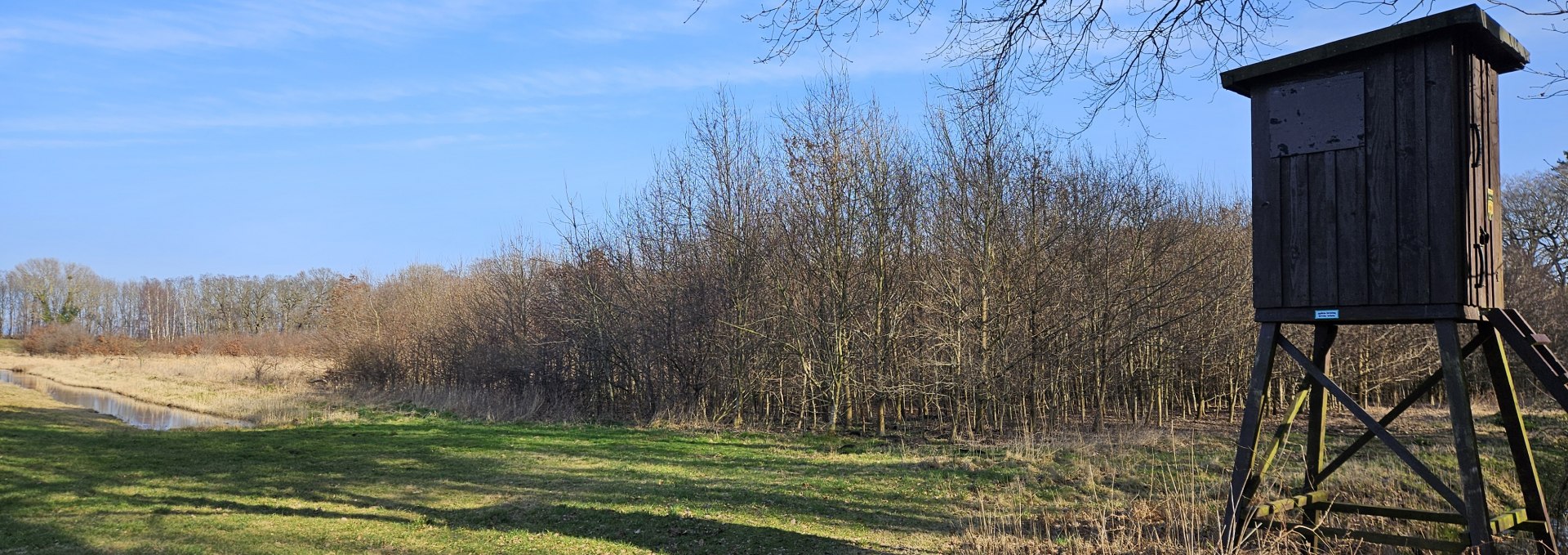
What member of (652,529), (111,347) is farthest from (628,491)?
(111,347)

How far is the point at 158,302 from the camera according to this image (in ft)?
302

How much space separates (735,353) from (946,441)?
223 inches

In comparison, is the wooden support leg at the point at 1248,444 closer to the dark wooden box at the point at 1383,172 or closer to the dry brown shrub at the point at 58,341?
the dark wooden box at the point at 1383,172

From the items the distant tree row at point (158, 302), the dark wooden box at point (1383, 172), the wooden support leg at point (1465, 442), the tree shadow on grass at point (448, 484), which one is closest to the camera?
the wooden support leg at point (1465, 442)

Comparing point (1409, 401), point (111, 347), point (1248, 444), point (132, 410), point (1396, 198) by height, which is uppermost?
point (1396, 198)

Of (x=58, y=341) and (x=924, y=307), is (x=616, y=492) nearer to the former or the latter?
(x=924, y=307)

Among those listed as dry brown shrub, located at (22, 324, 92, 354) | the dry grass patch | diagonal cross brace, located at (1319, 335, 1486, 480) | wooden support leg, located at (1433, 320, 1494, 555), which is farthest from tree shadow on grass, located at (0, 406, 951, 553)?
dry brown shrub, located at (22, 324, 92, 354)

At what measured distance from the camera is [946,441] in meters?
15.9

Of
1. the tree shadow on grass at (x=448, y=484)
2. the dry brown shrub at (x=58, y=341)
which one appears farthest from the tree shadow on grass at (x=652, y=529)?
the dry brown shrub at (x=58, y=341)

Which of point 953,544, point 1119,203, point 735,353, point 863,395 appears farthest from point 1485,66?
point 735,353

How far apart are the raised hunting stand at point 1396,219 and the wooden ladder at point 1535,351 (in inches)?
0.4

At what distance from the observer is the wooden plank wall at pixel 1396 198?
230 inches

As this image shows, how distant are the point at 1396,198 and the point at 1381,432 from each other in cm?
156

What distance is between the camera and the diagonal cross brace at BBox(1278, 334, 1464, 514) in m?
6.00
